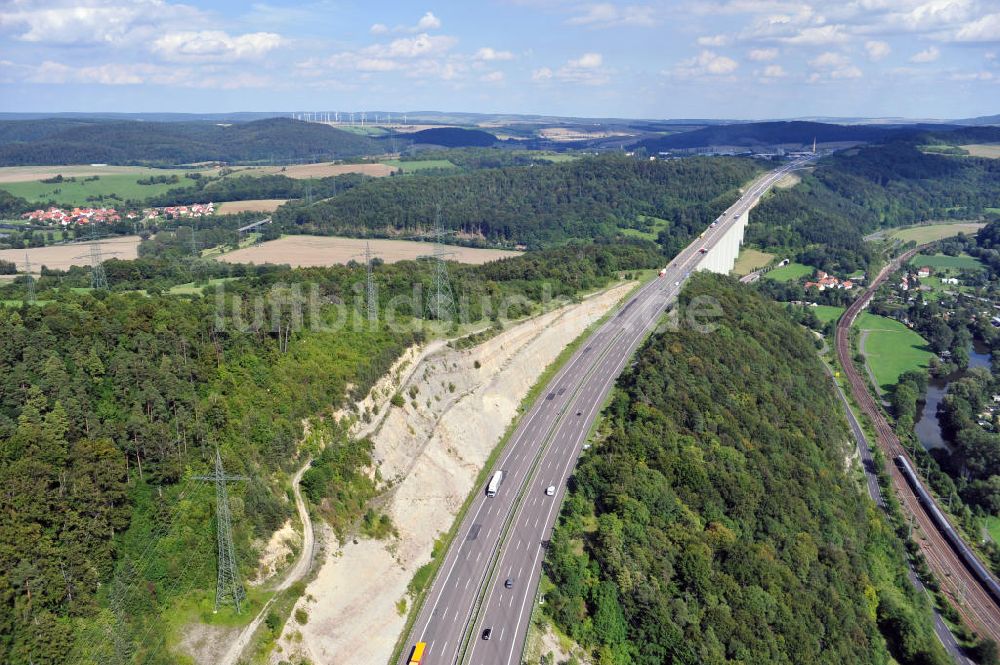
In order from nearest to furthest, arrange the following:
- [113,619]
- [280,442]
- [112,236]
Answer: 1. [113,619]
2. [280,442]
3. [112,236]

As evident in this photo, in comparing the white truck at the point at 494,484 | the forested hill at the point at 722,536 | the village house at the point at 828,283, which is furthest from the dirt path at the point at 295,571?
the village house at the point at 828,283

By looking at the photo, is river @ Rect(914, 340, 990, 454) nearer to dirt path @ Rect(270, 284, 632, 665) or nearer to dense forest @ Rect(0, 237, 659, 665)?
dirt path @ Rect(270, 284, 632, 665)

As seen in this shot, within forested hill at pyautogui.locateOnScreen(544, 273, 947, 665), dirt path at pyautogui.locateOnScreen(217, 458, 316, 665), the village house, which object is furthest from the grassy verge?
the village house

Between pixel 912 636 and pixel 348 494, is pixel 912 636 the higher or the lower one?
the lower one

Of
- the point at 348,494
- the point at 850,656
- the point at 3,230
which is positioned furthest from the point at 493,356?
the point at 3,230

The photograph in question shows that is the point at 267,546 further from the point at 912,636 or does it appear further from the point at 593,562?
the point at 912,636
